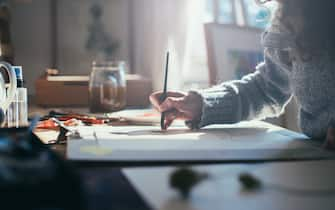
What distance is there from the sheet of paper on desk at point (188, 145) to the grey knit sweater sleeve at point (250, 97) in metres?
0.05

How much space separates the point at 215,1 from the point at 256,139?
1.21 m

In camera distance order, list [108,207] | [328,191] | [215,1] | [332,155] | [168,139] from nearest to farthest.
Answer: [108,207] < [328,191] < [332,155] < [168,139] < [215,1]

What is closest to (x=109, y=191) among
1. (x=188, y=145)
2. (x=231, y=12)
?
(x=188, y=145)

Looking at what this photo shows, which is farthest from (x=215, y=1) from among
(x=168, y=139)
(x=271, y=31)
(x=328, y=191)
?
(x=328, y=191)

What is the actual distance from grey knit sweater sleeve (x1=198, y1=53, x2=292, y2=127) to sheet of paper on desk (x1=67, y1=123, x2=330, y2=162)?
0.15ft

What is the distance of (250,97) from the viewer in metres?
1.23

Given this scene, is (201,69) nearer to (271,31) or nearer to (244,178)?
(271,31)

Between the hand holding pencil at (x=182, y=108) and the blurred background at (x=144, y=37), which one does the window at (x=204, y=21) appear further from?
the hand holding pencil at (x=182, y=108)

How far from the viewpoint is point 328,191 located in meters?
0.66

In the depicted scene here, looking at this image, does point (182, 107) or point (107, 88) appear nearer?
point (182, 107)

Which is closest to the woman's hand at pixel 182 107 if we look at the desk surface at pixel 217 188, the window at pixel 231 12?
the desk surface at pixel 217 188

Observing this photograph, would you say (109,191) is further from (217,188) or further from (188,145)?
(188,145)

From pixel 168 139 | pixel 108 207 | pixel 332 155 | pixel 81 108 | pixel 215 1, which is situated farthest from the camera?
pixel 215 1

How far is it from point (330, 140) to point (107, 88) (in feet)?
2.94
